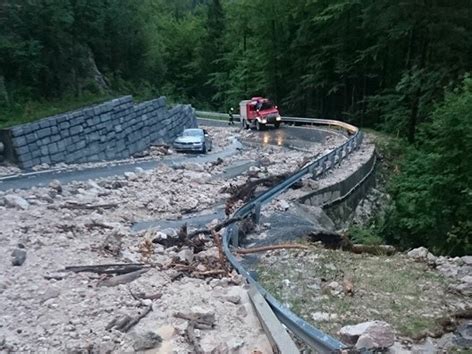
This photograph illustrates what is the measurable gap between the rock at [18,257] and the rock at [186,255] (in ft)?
8.61

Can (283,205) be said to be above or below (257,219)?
below

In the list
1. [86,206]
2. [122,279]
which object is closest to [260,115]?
[86,206]

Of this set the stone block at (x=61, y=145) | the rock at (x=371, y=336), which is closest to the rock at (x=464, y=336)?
the rock at (x=371, y=336)

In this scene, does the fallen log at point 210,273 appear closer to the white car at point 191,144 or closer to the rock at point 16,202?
the rock at point 16,202

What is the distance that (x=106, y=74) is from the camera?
30328 millimetres

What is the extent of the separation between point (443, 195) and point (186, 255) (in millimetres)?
7389

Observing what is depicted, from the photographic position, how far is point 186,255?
30.8 feet

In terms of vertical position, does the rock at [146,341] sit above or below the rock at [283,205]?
above

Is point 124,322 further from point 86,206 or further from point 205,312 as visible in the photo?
point 86,206

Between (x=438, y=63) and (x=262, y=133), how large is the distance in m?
Answer: 13.8

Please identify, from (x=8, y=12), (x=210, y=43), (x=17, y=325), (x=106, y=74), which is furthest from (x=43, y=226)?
(x=210, y=43)

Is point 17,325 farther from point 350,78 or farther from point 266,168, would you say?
point 350,78

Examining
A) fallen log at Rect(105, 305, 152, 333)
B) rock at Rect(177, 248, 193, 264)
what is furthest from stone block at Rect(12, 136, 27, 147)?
fallen log at Rect(105, 305, 152, 333)

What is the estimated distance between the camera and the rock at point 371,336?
560 cm
